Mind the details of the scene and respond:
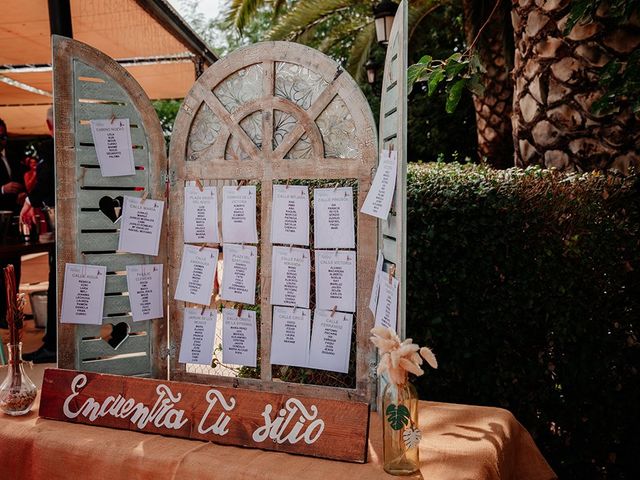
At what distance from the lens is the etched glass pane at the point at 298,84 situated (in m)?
2.54

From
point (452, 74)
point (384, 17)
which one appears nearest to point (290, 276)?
point (452, 74)

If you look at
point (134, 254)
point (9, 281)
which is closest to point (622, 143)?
point (134, 254)

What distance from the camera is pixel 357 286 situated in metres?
2.54

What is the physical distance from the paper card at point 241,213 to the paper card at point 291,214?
105 millimetres

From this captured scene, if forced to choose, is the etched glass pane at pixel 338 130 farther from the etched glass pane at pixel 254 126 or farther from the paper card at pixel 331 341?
the paper card at pixel 331 341

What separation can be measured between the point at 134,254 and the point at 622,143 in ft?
9.35

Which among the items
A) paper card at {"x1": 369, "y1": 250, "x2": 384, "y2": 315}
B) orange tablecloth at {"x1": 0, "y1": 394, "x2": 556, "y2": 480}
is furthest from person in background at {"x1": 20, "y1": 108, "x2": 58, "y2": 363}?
paper card at {"x1": 369, "y1": 250, "x2": 384, "y2": 315}

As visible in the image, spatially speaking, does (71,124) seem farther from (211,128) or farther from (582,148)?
(582,148)

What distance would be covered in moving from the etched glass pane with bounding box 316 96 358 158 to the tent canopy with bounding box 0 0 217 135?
3718mm

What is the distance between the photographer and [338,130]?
253 centimetres

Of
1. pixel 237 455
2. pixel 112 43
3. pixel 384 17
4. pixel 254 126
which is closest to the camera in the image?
pixel 237 455

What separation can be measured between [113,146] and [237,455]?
4.78 ft

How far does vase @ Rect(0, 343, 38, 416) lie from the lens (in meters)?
2.38

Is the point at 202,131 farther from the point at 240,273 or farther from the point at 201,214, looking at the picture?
the point at 240,273
